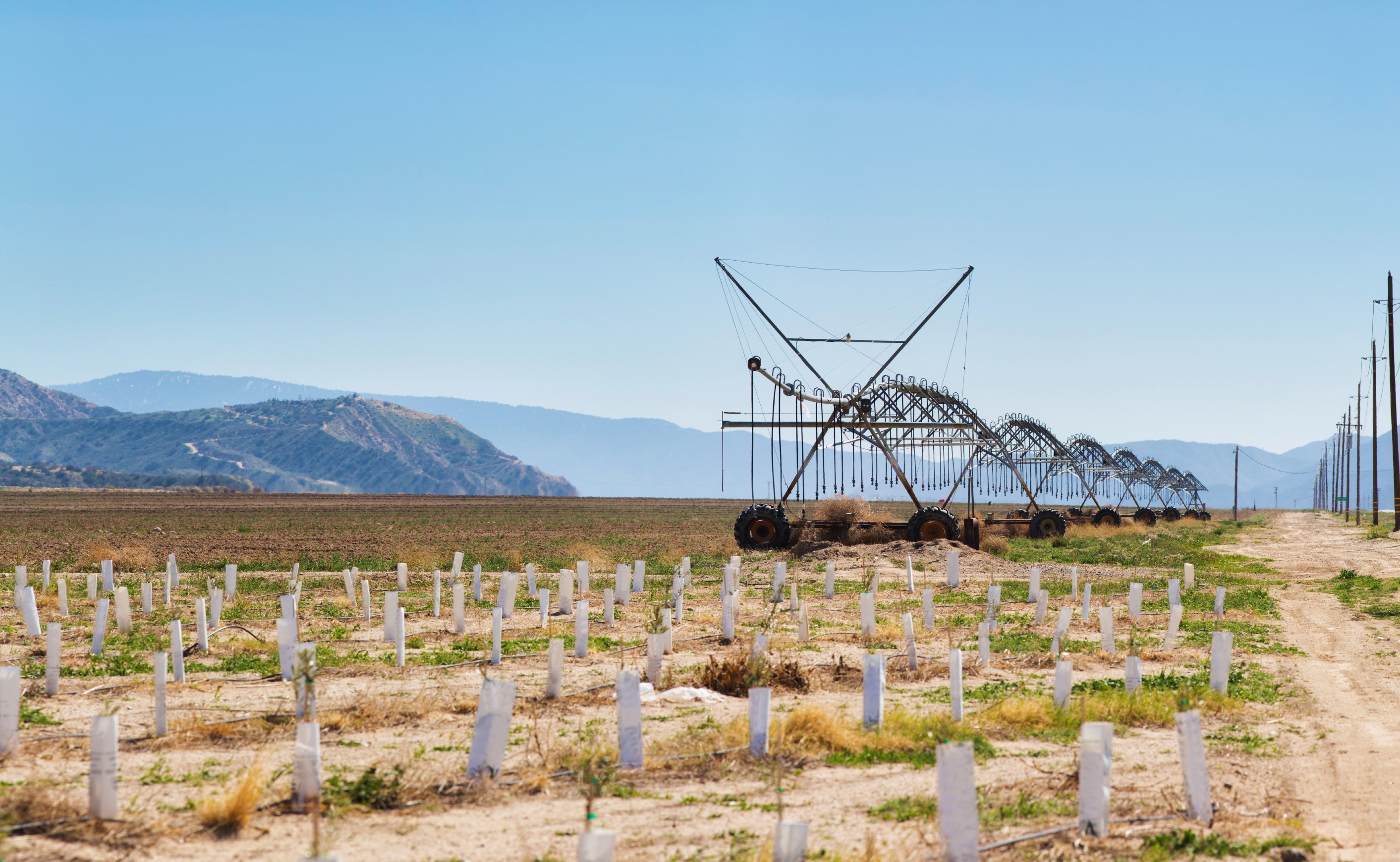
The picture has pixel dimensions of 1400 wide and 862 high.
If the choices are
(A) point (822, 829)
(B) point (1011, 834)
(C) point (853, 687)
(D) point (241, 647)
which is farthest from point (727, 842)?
(D) point (241, 647)

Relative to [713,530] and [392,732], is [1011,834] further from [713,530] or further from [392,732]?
[713,530]

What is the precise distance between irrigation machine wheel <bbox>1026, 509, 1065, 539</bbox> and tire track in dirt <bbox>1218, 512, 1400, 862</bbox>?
1929 cm

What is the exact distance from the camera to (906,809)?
8.15 metres

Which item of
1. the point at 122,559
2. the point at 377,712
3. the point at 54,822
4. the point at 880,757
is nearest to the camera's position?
the point at 54,822

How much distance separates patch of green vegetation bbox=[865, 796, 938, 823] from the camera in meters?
7.97

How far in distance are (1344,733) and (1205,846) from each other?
185 inches

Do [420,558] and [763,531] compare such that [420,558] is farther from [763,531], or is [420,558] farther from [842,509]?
[842,509]

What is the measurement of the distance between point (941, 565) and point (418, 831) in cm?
2669

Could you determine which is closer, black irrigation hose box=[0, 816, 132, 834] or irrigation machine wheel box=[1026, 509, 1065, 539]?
black irrigation hose box=[0, 816, 132, 834]

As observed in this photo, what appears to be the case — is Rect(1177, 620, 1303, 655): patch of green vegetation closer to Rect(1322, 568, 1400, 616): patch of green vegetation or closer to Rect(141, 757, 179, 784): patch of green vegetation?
Rect(1322, 568, 1400, 616): patch of green vegetation

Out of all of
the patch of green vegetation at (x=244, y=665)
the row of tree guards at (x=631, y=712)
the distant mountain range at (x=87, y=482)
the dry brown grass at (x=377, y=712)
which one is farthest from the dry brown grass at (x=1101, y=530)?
the distant mountain range at (x=87, y=482)

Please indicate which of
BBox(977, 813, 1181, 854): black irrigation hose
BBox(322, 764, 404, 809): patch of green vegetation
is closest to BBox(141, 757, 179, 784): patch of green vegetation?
BBox(322, 764, 404, 809): patch of green vegetation

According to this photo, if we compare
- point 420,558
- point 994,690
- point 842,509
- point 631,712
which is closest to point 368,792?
point 631,712

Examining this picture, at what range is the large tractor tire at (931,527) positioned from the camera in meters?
36.9
